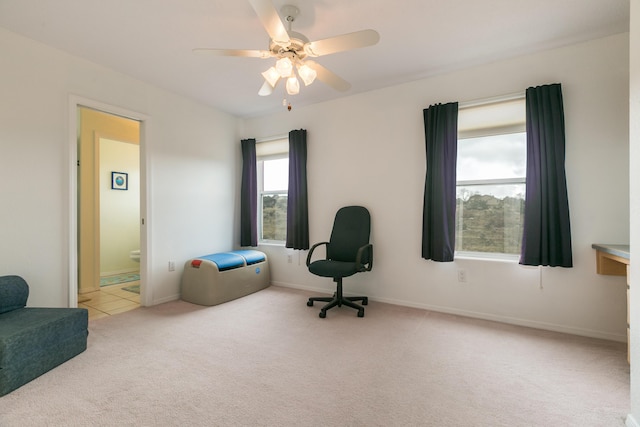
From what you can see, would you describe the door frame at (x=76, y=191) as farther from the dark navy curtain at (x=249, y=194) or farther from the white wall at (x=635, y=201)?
the white wall at (x=635, y=201)

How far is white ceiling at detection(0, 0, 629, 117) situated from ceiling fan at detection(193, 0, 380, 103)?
0.34 metres

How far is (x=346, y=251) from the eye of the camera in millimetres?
3381

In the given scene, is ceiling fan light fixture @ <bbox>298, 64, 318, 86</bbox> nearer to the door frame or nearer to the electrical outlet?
the door frame

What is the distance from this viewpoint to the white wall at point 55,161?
2383mm

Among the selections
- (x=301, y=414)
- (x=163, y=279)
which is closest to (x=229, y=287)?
(x=163, y=279)

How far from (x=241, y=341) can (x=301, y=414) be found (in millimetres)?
1031

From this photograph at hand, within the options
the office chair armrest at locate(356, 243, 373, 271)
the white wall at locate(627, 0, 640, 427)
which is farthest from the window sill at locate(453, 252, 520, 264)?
the white wall at locate(627, 0, 640, 427)

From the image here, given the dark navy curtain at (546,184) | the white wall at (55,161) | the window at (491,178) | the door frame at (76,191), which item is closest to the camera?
the white wall at (55,161)

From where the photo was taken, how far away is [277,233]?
4.41 metres

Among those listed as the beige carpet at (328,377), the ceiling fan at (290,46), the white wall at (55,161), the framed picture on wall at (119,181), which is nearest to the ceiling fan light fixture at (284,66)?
the ceiling fan at (290,46)

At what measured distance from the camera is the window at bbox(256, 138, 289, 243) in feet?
14.2

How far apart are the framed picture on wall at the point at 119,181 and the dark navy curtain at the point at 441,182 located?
4959 mm

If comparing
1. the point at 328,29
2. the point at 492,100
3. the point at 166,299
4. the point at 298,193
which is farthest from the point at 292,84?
the point at 166,299

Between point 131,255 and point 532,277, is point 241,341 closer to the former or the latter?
point 532,277
